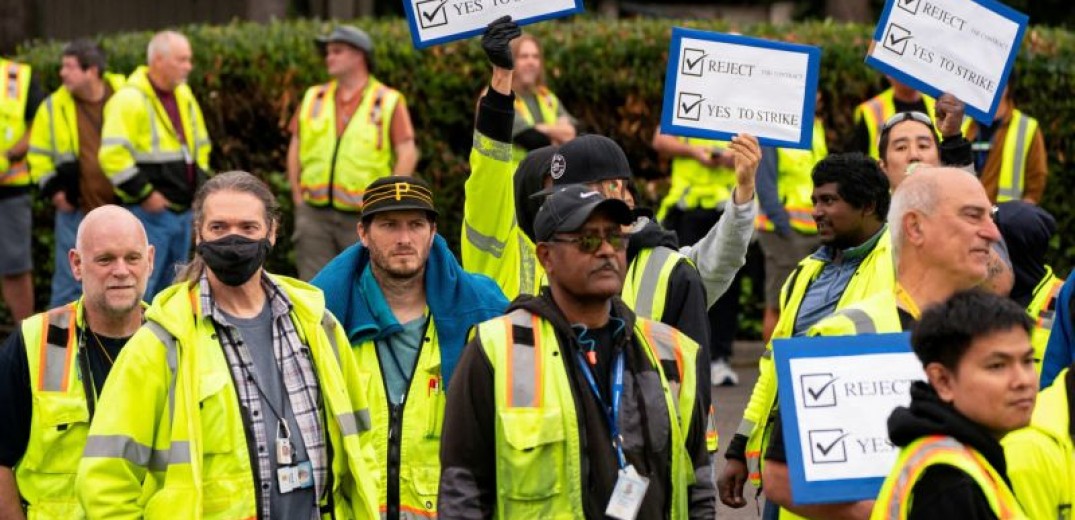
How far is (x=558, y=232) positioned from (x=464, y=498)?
2.23 ft

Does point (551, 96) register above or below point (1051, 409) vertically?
above

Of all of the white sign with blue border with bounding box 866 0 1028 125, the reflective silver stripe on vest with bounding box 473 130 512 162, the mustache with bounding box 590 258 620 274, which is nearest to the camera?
the mustache with bounding box 590 258 620 274

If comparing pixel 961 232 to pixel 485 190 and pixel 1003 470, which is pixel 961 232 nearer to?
pixel 1003 470

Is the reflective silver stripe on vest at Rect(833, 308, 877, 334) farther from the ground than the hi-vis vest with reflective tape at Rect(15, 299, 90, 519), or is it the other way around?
the reflective silver stripe on vest at Rect(833, 308, 877, 334)

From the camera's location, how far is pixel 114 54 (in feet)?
45.4

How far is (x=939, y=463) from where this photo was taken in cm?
409

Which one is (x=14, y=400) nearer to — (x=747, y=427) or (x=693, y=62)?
(x=747, y=427)

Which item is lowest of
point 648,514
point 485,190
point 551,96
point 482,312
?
point 648,514

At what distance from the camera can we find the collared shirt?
623 cm

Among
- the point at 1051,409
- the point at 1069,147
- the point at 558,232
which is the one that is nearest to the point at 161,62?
the point at 1069,147

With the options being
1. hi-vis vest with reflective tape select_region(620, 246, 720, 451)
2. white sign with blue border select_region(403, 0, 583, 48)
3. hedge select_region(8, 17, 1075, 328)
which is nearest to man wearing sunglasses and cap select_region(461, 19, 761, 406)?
hi-vis vest with reflective tape select_region(620, 246, 720, 451)

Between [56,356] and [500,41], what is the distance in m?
1.92

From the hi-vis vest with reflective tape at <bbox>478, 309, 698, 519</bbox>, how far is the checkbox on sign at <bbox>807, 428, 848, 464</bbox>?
549mm

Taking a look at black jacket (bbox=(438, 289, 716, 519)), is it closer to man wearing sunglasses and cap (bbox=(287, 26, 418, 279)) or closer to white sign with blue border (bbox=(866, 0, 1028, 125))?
white sign with blue border (bbox=(866, 0, 1028, 125))
